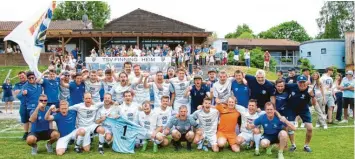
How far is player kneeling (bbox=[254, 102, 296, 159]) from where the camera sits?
7770 mm

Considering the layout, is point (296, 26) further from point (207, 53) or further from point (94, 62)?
point (94, 62)

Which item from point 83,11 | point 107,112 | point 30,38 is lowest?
point 107,112

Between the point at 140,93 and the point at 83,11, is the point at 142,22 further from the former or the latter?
the point at 140,93

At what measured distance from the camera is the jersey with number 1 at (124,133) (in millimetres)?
8305

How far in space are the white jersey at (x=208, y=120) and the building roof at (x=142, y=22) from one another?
1223 inches

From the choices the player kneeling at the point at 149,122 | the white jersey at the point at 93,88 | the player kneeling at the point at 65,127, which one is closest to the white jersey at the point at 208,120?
the player kneeling at the point at 149,122

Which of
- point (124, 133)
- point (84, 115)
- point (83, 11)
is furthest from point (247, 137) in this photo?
point (83, 11)

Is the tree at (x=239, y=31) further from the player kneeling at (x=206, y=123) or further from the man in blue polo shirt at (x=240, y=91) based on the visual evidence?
the player kneeling at (x=206, y=123)

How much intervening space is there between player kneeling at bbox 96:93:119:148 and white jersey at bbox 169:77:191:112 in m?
1.55

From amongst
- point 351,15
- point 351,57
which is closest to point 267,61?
point 351,57

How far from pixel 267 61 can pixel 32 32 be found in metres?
23.5

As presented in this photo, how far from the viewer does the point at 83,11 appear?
66.6 m

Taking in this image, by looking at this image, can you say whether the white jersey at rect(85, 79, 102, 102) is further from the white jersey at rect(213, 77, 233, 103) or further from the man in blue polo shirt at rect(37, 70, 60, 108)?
the white jersey at rect(213, 77, 233, 103)

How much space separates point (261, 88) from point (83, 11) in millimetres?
61742
